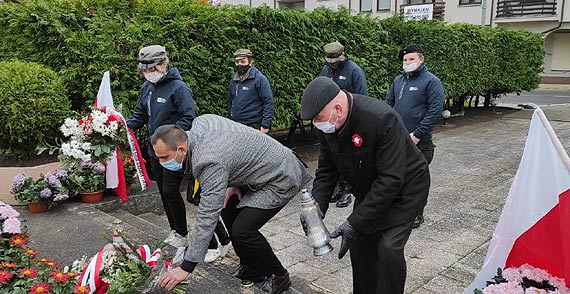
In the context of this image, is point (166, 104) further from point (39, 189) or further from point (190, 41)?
point (190, 41)

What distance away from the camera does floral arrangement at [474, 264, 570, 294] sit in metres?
2.65

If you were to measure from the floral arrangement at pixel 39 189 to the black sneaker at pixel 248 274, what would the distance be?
232cm

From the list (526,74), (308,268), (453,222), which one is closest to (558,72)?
(526,74)

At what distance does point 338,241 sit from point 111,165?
8.40 feet

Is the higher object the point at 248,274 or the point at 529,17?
the point at 529,17

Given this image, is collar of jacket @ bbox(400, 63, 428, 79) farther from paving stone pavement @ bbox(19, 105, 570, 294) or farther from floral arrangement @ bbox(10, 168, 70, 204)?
floral arrangement @ bbox(10, 168, 70, 204)

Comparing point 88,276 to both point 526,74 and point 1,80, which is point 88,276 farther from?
point 526,74

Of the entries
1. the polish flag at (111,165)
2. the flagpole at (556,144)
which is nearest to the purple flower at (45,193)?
the polish flag at (111,165)

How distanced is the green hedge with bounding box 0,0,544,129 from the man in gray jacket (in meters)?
3.23

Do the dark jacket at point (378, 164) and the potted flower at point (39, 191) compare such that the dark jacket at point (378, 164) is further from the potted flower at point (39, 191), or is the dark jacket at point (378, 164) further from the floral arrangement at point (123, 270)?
the potted flower at point (39, 191)

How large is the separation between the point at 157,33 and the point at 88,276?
4025 millimetres

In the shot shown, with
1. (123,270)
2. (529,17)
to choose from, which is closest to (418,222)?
(123,270)

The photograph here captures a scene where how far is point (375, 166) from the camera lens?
2701mm

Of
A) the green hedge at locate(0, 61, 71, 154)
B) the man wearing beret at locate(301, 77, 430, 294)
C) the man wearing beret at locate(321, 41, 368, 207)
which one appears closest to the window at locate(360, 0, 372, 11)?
the man wearing beret at locate(321, 41, 368, 207)
